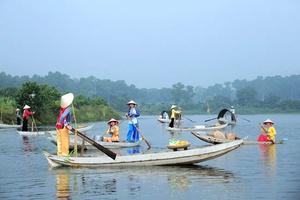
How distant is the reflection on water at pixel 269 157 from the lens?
15.8 meters

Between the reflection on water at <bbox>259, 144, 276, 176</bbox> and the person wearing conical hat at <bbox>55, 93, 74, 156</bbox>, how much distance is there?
5891 millimetres

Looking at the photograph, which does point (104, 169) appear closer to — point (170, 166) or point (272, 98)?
point (170, 166)

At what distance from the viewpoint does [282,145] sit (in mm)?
24094

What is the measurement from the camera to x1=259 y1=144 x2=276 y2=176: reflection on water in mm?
15784

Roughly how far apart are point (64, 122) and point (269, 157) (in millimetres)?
7591

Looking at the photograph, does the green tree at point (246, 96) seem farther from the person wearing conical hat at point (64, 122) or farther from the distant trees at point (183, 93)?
the person wearing conical hat at point (64, 122)

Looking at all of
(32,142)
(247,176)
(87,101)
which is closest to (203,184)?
(247,176)

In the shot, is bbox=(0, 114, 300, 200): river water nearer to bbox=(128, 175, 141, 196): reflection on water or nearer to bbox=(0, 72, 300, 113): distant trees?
bbox=(128, 175, 141, 196): reflection on water

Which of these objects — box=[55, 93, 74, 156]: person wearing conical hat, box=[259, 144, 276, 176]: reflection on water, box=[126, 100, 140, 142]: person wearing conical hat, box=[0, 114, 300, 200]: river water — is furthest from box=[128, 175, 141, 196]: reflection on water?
box=[126, 100, 140, 142]: person wearing conical hat

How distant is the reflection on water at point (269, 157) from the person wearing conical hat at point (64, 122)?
5.89 meters

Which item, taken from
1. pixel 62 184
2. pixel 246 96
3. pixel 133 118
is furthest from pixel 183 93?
pixel 62 184

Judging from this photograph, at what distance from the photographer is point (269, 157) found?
19141 mm

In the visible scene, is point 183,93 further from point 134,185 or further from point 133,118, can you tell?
point 134,185

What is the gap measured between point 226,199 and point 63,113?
633 cm
